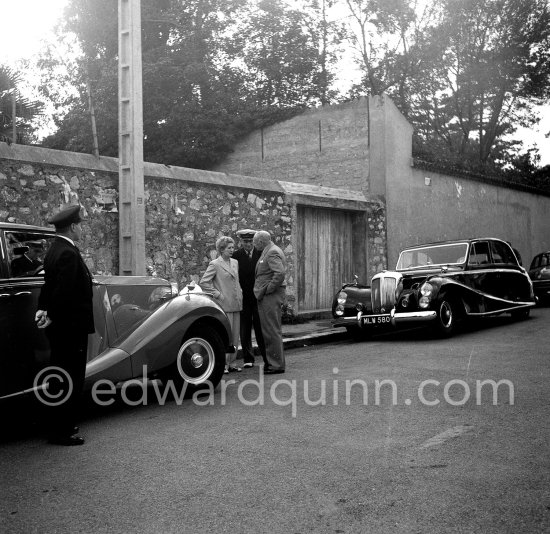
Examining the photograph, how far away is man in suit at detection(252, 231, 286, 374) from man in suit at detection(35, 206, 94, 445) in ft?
10.3

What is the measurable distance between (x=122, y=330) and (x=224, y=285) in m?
2.40

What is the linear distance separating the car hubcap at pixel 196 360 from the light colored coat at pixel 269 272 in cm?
148

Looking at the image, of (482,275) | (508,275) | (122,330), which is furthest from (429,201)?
(122,330)

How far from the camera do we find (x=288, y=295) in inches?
556

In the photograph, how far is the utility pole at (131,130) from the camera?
30.6ft

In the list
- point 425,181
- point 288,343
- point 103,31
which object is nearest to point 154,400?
point 288,343

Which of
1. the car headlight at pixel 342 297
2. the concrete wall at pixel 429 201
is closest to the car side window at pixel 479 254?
the car headlight at pixel 342 297

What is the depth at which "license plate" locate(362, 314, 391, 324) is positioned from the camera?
428 inches

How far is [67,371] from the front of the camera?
5172 mm

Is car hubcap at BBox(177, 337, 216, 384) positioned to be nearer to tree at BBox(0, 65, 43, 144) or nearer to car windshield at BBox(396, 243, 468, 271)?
car windshield at BBox(396, 243, 468, 271)

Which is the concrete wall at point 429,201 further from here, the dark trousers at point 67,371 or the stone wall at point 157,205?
the dark trousers at point 67,371

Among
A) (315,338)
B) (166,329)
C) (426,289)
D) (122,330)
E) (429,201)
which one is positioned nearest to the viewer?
(122,330)

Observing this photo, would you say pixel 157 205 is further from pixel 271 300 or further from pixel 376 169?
pixel 376 169

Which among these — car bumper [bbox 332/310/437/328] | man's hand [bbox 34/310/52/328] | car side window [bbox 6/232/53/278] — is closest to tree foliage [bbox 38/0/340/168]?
car bumper [bbox 332/310/437/328]
